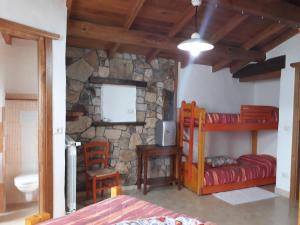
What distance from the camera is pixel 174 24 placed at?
3.44m

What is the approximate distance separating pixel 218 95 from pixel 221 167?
1.49m

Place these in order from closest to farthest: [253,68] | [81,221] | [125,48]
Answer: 1. [81,221]
2. [125,48]
3. [253,68]

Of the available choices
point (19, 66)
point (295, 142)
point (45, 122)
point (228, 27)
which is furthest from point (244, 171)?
point (19, 66)

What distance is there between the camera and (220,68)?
4.72 m

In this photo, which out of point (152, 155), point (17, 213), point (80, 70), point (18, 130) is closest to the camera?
point (17, 213)

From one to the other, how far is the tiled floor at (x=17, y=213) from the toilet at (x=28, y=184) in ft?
0.34

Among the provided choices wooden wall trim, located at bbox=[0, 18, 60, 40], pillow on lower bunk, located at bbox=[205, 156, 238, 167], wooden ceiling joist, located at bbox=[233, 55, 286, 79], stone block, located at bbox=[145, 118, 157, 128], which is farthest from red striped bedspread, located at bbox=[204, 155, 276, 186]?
wooden wall trim, located at bbox=[0, 18, 60, 40]

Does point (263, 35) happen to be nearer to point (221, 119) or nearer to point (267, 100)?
point (221, 119)

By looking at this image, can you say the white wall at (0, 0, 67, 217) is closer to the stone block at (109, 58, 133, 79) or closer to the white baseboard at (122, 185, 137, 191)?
the stone block at (109, 58, 133, 79)

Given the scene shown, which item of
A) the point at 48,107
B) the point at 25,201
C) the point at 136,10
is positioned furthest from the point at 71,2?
the point at 25,201

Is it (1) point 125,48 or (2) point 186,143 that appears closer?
(1) point 125,48

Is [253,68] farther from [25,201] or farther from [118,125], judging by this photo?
[25,201]

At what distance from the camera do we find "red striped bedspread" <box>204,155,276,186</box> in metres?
3.95

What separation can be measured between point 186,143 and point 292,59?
2252 millimetres
